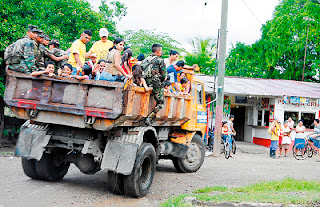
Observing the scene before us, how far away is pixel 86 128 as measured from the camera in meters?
6.55

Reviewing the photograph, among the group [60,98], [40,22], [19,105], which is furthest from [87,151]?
[40,22]

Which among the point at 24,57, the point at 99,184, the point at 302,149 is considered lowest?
the point at 99,184

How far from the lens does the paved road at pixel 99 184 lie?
239 inches

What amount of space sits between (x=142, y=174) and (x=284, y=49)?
89.6 ft

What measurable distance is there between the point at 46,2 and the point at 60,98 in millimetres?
8495

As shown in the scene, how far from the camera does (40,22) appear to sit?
13.2 m

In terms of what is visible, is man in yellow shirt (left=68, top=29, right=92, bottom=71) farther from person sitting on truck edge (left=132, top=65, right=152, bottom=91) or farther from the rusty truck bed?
person sitting on truck edge (left=132, top=65, right=152, bottom=91)

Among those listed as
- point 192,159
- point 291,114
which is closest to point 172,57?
point 192,159

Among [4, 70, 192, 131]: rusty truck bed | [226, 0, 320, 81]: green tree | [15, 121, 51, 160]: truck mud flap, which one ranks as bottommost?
[15, 121, 51, 160]: truck mud flap

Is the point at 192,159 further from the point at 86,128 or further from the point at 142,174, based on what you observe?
the point at 86,128

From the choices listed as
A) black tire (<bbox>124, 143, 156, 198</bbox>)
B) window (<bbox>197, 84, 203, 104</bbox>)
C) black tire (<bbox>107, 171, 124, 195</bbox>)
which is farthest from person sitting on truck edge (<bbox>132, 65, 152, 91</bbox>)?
window (<bbox>197, 84, 203, 104</bbox>)

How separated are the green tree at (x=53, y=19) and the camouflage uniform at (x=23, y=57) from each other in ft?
18.5

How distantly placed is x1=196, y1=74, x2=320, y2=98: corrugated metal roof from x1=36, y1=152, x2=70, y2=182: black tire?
1075 cm

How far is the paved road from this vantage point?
6.07m
